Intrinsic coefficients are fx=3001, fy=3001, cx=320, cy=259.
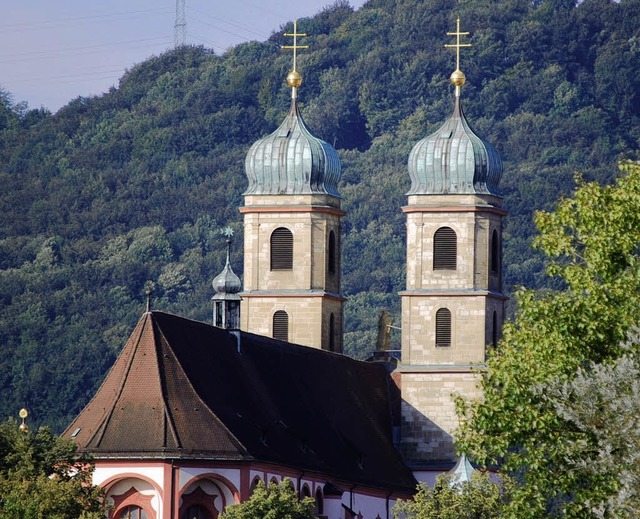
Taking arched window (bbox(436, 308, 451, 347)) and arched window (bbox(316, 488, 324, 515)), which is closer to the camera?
arched window (bbox(316, 488, 324, 515))

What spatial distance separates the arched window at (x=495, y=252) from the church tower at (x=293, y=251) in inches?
208

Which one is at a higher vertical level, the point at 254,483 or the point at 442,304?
the point at 442,304

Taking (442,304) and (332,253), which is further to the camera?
(332,253)

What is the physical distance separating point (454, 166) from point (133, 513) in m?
23.0

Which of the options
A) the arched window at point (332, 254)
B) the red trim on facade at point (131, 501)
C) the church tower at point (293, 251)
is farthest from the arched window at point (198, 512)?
the arched window at point (332, 254)

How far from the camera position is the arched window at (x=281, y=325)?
97.8 m

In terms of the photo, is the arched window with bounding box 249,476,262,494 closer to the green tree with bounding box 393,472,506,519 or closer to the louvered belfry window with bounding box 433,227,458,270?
the green tree with bounding box 393,472,506,519

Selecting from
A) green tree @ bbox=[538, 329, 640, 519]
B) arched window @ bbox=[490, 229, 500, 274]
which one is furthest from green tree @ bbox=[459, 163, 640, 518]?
arched window @ bbox=[490, 229, 500, 274]

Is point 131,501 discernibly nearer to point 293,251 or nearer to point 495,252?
point 293,251

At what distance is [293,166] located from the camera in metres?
99.6

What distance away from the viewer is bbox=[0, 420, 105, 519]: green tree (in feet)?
216

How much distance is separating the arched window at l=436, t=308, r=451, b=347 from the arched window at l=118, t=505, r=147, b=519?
19747 millimetres

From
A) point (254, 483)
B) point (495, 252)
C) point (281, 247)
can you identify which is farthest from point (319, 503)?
point (495, 252)

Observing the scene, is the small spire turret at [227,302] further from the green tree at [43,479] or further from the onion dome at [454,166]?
the green tree at [43,479]
